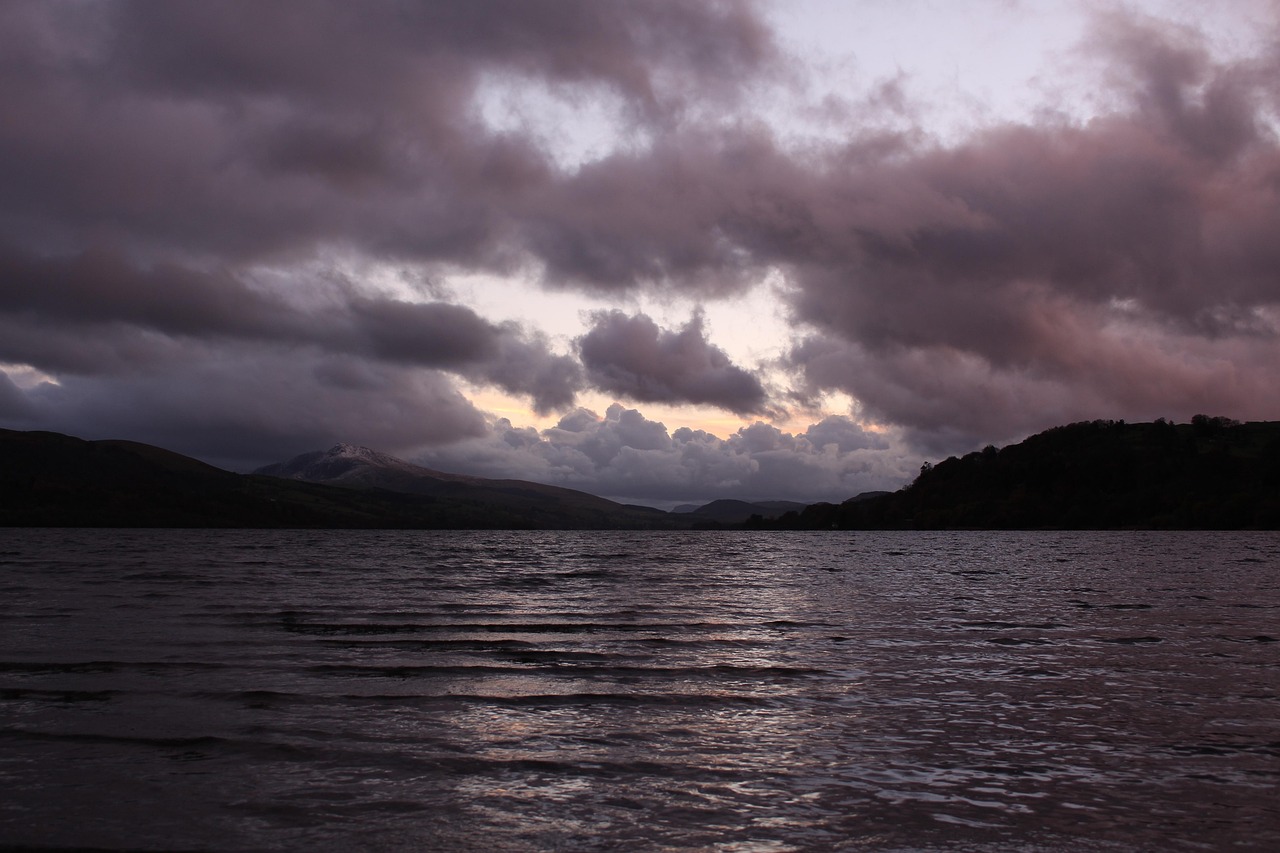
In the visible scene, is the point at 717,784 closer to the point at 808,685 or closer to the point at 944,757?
the point at 944,757

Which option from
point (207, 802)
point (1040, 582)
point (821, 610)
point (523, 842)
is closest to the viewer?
point (523, 842)

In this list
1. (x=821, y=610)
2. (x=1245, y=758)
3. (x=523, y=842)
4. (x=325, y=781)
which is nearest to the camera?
(x=523, y=842)

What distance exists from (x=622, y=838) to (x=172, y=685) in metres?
14.5

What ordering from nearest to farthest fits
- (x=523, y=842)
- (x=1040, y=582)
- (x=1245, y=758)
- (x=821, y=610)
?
(x=523, y=842)
(x=1245, y=758)
(x=821, y=610)
(x=1040, y=582)

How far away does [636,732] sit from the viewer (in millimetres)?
15570

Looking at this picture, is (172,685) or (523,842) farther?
(172,685)

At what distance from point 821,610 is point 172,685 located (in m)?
28.9

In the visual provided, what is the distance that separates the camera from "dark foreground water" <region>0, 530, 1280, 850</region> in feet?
34.6

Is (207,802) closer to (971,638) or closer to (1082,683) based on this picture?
(1082,683)

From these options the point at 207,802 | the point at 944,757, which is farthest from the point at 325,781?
the point at 944,757

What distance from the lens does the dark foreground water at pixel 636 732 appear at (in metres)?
10.5

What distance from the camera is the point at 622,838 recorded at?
33.1 ft

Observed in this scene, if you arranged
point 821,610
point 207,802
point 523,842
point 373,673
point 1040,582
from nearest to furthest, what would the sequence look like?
point 523,842, point 207,802, point 373,673, point 821,610, point 1040,582

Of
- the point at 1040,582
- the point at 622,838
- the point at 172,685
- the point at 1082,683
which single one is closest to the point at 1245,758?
the point at 1082,683
